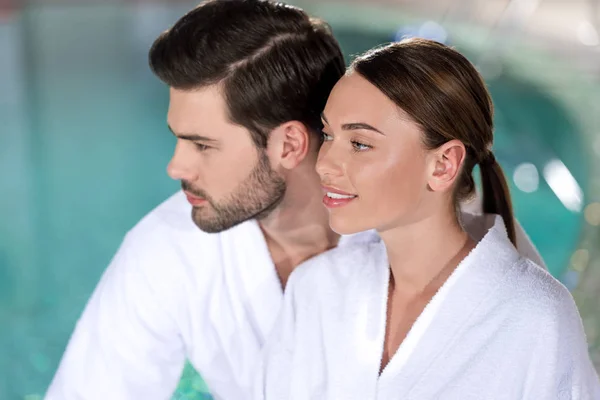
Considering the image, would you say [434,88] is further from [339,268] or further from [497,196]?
[339,268]

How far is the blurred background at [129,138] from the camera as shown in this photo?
3.65 m

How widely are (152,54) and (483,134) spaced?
0.71 m

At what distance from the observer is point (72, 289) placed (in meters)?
3.82

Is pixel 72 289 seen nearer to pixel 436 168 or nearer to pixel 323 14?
pixel 436 168

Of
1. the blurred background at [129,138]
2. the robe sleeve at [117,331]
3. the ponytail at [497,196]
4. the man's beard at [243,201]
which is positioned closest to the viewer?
the ponytail at [497,196]

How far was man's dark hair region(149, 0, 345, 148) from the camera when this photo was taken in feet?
5.69

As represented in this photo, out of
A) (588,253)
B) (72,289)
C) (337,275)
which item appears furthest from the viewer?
(72,289)

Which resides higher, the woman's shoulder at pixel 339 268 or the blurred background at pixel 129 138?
the woman's shoulder at pixel 339 268

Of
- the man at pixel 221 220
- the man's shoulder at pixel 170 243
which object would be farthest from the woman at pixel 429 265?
the man's shoulder at pixel 170 243

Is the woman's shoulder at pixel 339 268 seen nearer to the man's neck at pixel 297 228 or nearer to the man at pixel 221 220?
the man at pixel 221 220

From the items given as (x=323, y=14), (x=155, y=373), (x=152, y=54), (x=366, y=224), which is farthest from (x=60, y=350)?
(x=323, y=14)

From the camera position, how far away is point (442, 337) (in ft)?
5.01

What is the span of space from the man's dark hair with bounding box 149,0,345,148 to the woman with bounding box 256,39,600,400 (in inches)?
10.9

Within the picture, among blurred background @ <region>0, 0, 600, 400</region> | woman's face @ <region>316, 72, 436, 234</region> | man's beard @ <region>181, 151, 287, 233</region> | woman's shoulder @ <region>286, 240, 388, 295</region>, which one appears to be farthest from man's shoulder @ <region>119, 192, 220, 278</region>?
blurred background @ <region>0, 0, 600, 400</region>
